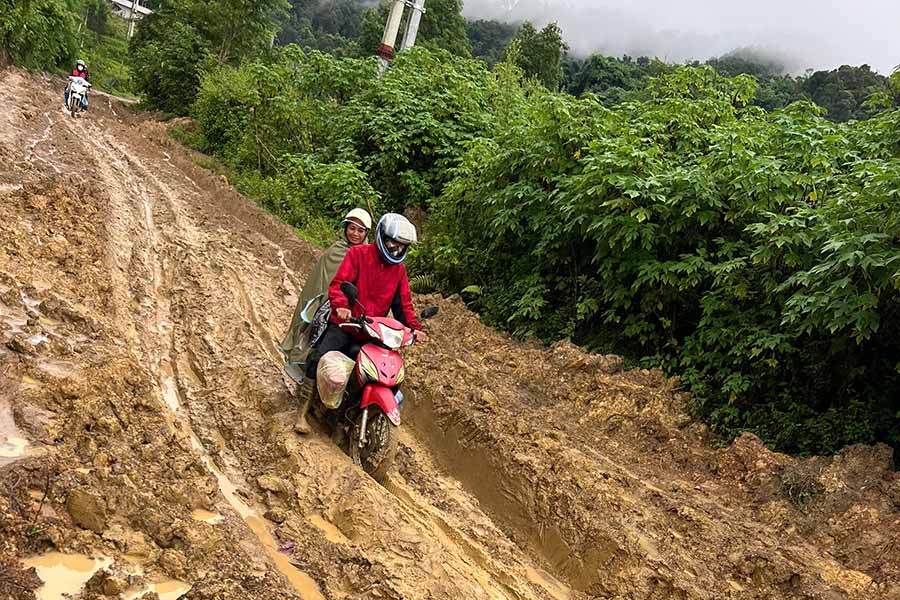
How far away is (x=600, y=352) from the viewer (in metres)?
8.73

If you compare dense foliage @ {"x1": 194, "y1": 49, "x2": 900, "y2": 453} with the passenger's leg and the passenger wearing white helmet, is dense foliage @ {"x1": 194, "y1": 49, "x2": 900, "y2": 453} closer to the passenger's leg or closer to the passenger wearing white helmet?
the passenger wearing white helmet

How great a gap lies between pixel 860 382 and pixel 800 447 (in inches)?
32.9

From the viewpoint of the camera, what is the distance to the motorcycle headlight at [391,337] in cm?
543

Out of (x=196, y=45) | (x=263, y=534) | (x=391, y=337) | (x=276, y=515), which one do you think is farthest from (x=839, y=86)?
(x=263, y=534)

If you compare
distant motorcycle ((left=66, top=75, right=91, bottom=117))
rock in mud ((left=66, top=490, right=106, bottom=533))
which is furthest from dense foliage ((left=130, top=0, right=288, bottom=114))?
rock in mud ((left=66, top=490, right=106, bottom=533))

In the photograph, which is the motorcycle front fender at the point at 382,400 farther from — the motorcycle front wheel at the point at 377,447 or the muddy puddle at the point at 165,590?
the muddy puddle at the point at 165,590

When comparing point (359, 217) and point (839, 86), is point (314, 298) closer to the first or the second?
point (359, 217)

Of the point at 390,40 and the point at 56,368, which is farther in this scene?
the point at 390,40

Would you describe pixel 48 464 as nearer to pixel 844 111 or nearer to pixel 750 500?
pixel 750 500

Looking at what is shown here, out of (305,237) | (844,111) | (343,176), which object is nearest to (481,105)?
(343,176)

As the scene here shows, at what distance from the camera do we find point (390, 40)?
21.3 meters

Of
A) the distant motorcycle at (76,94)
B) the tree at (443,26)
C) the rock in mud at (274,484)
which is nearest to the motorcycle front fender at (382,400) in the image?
the rock in mud at (274,484)

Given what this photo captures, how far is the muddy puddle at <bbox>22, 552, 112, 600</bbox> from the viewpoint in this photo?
2.94m

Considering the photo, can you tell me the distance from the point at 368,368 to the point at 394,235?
39.2 inches
